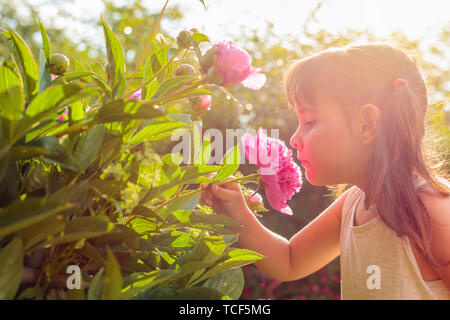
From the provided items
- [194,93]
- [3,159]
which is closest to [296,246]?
[194,93]

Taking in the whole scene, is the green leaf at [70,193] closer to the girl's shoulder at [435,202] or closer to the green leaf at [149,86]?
the green leaf at [149,86]

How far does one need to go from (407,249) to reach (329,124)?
36cm

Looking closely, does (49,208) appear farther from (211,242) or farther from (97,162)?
(211,242)

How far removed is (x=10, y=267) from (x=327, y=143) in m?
0.81

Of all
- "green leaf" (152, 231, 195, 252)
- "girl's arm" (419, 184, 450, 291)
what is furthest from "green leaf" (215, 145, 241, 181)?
"girl's arm" (419, 184, 450, 291)

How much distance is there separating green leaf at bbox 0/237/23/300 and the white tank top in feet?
2.86

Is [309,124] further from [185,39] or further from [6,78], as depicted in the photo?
[6,78]

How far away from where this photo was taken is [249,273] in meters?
2.68

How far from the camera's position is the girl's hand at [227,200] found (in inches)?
36.1

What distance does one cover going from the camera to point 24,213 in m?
0.43

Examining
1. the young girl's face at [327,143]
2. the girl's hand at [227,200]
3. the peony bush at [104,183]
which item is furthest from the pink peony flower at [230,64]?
the young girl's face at [327,143]
